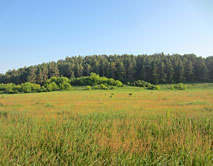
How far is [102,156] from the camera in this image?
305cm

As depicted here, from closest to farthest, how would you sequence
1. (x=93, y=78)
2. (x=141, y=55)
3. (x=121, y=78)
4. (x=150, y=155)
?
(x=150, y=155)
(x=93, y=78)
(x=121, y=78)
(x=141, y=55)

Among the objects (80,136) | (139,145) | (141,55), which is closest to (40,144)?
(80,136)

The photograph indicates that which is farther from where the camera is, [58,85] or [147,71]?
[147,71]

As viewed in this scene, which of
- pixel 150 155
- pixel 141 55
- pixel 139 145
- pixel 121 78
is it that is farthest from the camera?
pixel 141 55

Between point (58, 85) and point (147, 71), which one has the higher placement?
point (147, 71)

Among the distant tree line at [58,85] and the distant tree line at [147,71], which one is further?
the distant tree line at [147,71]

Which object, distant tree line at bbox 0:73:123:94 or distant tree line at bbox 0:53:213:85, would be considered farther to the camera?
distant tree line at bbox 0:53:213:85

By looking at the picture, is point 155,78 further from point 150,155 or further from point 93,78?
point 150,155

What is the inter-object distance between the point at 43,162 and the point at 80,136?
115cm

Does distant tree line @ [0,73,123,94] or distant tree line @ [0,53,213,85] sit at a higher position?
distant tree line @ [0,53,213,85]

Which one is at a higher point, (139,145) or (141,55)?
(141,55)

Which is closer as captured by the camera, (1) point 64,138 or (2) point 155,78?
(1) point 64,138

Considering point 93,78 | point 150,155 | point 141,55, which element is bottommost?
point 150,155

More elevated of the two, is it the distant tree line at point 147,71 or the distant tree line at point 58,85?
the distant tree line at point 147,71
